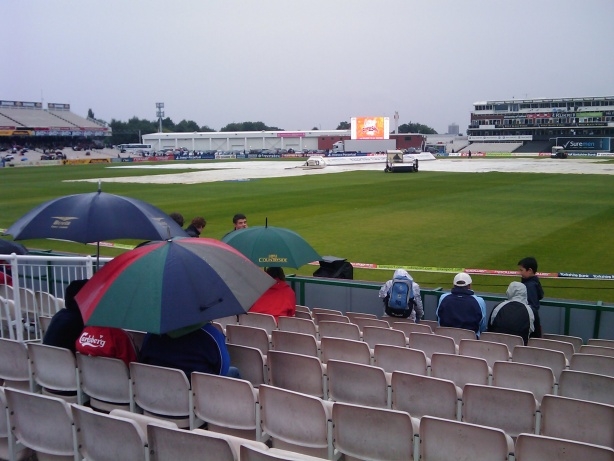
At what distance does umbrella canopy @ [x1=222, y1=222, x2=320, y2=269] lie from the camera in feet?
29.0

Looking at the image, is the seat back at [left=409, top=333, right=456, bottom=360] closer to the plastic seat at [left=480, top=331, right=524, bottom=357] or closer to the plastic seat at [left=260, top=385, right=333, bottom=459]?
the plastic seat at [left=480, top=331, right=524, bottom=357]

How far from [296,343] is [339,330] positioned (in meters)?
1.18

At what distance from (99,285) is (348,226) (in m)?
19.3

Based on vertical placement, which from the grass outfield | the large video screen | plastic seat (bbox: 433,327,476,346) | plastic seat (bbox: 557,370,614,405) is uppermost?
the large video screen

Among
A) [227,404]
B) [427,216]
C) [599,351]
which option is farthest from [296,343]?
[427,216]

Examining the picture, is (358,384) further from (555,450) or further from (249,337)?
(555,450)

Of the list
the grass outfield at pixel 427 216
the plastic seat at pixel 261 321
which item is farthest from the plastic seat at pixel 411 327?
the grass outfield at pixel 427 216

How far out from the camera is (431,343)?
6.57 meters

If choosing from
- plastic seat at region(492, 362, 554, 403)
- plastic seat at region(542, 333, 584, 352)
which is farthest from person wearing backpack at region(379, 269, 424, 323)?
plastic seat at region(492, 362, 554, 403)

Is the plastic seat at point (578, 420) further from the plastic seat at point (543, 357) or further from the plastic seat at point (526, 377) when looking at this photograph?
the plastic seat at point (543, 357)

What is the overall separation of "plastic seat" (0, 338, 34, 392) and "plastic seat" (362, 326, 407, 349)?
3447mm

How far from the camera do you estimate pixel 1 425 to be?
4.41 m

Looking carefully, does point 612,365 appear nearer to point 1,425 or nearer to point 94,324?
point 94,324

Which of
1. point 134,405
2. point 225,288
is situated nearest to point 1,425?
point 134,405
